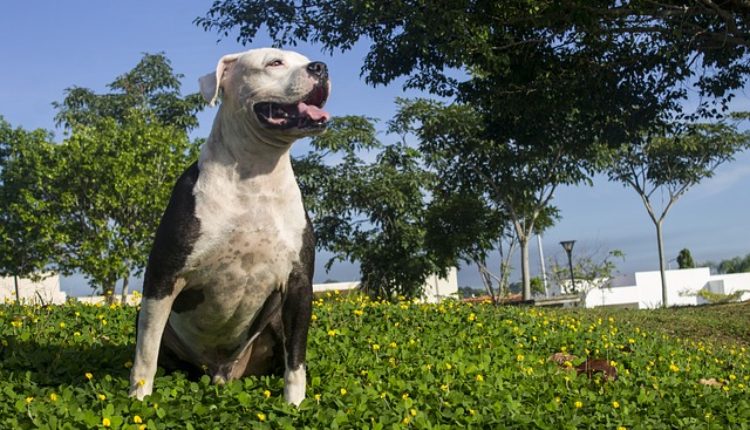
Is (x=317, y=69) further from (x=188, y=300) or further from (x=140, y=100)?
(x=140, y=100)

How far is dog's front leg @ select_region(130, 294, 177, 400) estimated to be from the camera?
15.0 feet

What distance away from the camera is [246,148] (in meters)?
4.60

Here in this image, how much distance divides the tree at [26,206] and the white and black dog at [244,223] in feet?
77.5

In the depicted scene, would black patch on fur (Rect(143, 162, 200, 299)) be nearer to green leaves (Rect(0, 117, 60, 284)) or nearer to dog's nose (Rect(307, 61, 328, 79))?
dog's nose (Rect(307, 61, 328, 79))

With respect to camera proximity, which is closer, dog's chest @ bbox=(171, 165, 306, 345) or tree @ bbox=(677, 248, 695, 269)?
dog's chest @ bbox=(171, 165, 306, 345)

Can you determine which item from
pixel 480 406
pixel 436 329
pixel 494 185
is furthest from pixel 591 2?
pixel 494 185

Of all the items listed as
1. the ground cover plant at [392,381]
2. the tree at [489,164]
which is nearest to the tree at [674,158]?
the tree at [489,164]

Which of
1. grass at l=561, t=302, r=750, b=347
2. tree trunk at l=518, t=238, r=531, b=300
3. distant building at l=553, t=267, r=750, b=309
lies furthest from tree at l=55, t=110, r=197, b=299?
distant building at l=553, t=267, r=750, b=309

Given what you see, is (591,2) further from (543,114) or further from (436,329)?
(436,329)

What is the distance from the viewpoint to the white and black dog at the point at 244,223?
4.51 meters

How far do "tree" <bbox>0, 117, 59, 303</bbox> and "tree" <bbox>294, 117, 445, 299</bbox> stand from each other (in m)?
8.96

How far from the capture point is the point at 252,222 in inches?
180

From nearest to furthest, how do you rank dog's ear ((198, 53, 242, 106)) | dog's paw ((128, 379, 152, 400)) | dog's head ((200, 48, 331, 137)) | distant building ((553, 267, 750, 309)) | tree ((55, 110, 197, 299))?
1. dog's head ((200, 48, 331, 137))
2. dog's ear ((198, 53, 242, 106))
3. dog's paw ((128, 379, 152, 400))
4. tree ((55, 110, 197, 299))
5. distant building ((553, 267, 750, 309))

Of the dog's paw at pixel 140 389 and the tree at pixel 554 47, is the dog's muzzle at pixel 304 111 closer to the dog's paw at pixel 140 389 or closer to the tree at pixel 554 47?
the dog's paw at pixel 140 389
